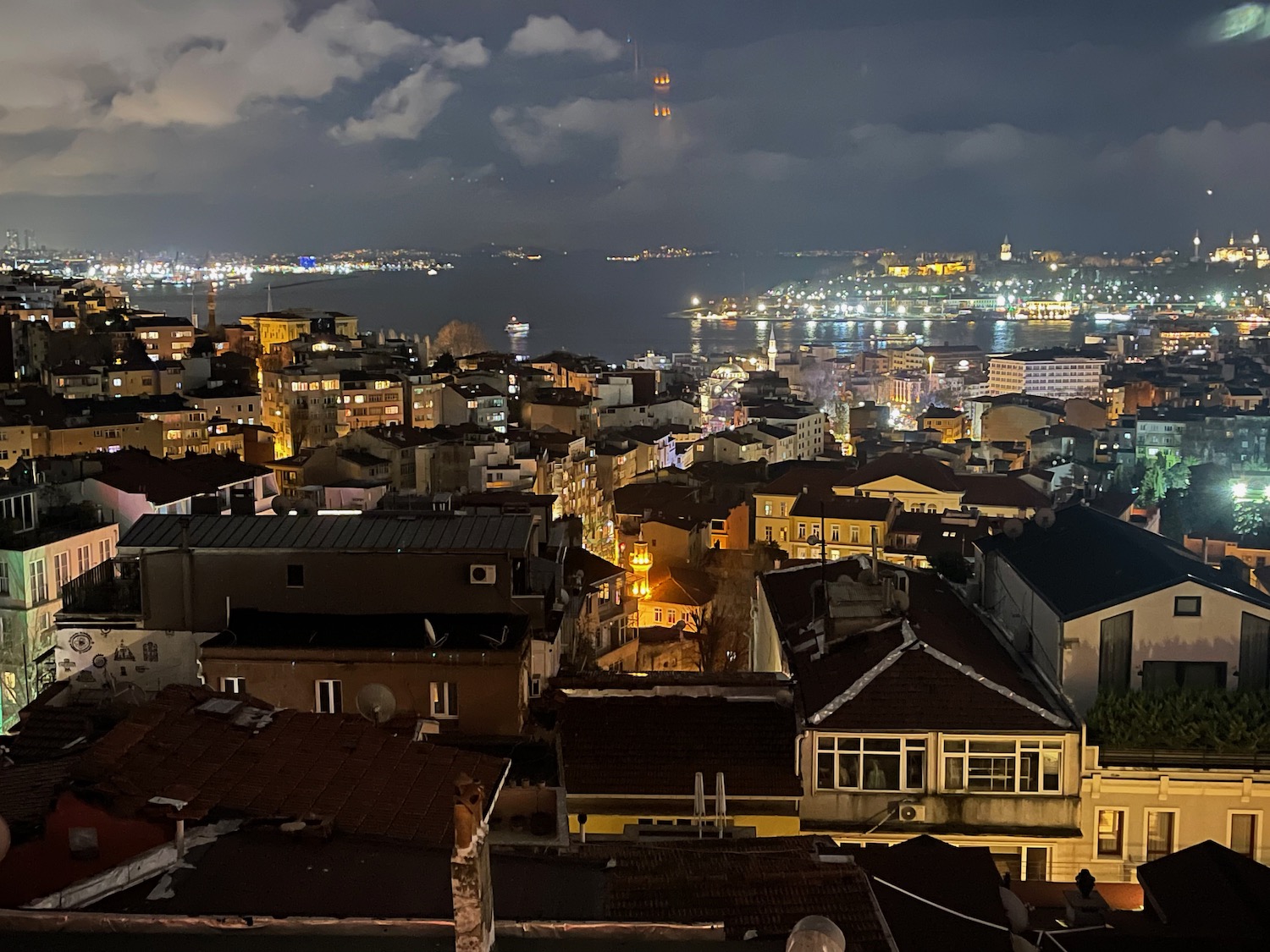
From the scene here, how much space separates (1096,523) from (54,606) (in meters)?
7.71

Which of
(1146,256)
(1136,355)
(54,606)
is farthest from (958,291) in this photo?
(54,606)

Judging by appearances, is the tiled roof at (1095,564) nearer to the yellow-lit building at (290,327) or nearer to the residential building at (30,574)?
the residential building at (30,574)

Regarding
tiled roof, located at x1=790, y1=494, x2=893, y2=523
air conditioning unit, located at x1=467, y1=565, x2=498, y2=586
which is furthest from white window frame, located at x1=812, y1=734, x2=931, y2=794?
tiled roof, located at x1=790, y1=494, x2=893, y2=523

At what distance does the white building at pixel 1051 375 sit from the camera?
176 ft

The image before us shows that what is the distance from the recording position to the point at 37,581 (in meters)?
9.81

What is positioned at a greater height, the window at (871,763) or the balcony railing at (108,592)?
the balcony railing at (108,592)

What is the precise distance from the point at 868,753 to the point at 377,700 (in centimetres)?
204

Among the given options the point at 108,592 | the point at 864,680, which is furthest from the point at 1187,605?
the point at 108,592

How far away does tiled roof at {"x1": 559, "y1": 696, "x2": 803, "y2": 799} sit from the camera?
4.91 m

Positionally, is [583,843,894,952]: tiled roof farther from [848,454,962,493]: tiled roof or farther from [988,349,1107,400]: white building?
[988,349,1107,400]: white building

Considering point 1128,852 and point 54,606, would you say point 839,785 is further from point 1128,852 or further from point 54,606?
point 54,606

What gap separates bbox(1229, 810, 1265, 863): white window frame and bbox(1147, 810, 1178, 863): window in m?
0.21

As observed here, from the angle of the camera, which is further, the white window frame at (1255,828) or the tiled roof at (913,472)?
the tiled roof at (913,472)

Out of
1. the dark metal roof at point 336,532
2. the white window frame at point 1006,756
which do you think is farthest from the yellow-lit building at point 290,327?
the white window frame at point 1006,756
